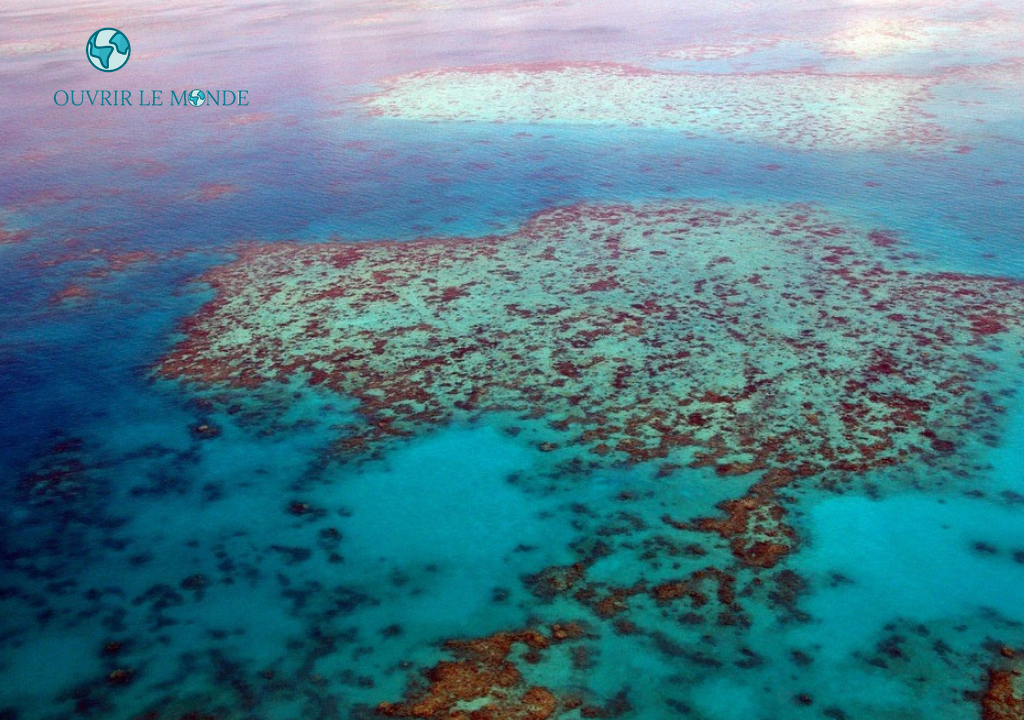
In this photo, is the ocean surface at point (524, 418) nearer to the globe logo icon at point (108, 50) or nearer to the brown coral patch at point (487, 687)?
the brown coral patch at point (487, 687)

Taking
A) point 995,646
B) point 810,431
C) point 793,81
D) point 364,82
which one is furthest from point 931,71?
point 995,646

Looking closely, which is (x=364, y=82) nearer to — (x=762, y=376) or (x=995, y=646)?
(x=762, y=376)

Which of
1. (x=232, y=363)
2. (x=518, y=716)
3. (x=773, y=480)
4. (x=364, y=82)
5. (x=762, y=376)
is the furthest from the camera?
(x=364, y=82)

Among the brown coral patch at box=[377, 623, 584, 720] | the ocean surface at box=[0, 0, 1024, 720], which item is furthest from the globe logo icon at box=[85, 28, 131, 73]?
the brown coral patch at box=[377, 623, 584, 720]

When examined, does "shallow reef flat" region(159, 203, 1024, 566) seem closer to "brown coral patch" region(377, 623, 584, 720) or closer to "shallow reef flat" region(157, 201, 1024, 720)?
"shallow reef flat" region(157, 201, 1024, 720)

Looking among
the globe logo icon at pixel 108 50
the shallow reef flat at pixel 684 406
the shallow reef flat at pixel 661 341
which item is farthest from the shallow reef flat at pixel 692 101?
the globe logo icon at pixel 108 50

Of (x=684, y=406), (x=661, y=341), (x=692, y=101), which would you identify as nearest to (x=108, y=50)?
(x=692, y=101)
